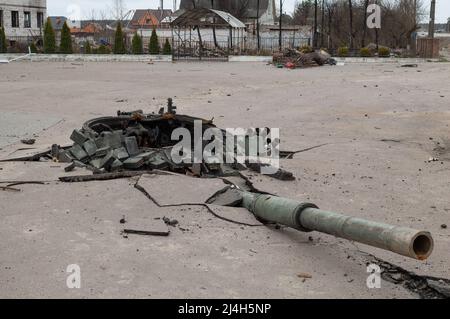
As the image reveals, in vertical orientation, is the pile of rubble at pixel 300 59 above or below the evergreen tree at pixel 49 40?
below

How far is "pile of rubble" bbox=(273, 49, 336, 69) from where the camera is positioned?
97.0 ft

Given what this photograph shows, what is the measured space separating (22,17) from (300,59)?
3675 cm

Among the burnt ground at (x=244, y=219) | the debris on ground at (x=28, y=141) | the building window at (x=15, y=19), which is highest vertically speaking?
the building window at (x=15, y=19)

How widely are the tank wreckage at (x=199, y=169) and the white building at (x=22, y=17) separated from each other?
49156 mm

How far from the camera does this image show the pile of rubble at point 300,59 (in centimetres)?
2958

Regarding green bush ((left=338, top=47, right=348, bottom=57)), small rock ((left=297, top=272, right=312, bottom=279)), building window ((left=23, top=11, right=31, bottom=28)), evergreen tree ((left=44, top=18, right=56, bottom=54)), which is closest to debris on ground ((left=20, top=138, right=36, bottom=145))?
small rock ((left=297, top=272, right=312, bottom=279))

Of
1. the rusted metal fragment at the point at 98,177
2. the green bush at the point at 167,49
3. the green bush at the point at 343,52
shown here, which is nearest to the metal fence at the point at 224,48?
the green bush at the point at 167,49

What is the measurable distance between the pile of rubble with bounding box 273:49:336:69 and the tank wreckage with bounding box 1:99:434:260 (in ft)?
70.0

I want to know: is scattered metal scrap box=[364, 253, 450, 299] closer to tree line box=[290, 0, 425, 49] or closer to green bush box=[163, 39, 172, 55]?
green bush box=[163, 39, 172, 55]

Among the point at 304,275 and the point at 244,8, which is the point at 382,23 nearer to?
the point at 244,8

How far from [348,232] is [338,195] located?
90.8 inches

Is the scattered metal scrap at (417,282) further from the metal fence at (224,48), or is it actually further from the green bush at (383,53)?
the green bush at (383,53)
